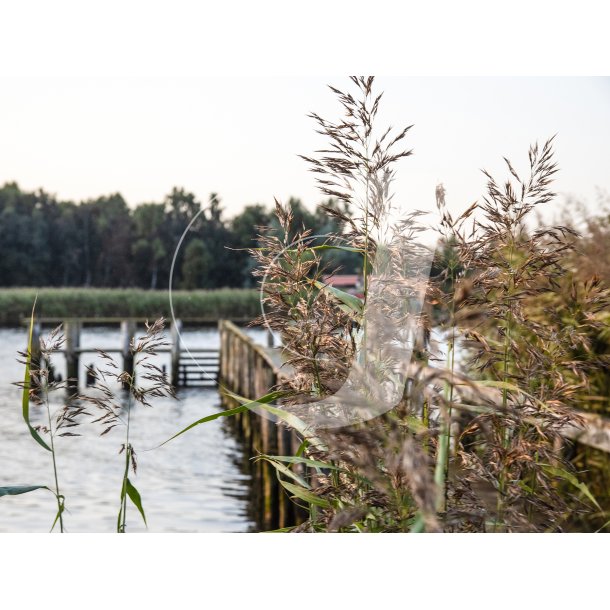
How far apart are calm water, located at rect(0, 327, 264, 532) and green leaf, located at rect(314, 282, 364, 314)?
5713 mm

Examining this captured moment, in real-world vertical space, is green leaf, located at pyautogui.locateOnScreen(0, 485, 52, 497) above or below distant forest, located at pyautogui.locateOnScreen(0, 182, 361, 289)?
below

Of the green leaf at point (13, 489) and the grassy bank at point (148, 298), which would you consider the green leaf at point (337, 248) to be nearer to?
the green leaf at point (13, 489)

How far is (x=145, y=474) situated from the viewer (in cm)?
1152

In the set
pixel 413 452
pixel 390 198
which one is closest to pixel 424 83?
pixel 390 198

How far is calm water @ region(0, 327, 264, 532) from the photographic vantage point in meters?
8.60

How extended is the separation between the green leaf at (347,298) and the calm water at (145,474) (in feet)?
18.7

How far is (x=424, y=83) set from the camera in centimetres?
373

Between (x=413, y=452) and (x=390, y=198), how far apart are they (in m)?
0.61

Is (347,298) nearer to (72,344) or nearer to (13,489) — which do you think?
(13,489)

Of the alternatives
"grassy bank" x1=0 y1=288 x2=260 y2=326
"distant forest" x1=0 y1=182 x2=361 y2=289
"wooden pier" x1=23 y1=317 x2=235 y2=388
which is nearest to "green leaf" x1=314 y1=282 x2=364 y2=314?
"grassy bank" x1=0 y1=288 x2=260 y2=326

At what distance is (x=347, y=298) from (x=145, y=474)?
10493 millimetres

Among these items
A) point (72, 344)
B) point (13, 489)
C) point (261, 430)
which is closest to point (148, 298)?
point (261, 430)

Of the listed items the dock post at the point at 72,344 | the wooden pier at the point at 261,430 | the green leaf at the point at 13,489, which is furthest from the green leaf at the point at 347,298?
the dock post at the point at 72,344

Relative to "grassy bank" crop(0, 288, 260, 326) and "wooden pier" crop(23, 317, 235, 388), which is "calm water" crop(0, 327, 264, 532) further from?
"grassy bank" crop(0, 288, 260, 326)
